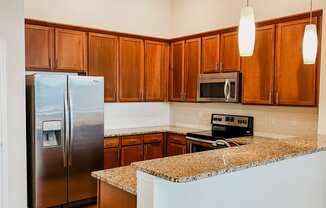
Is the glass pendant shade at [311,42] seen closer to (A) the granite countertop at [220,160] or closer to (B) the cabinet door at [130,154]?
(A) the granite countertop at [220,160]

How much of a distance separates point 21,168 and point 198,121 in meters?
2.84

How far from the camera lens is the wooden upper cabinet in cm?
451

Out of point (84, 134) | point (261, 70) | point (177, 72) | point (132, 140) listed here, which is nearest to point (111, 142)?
point (132, 140)

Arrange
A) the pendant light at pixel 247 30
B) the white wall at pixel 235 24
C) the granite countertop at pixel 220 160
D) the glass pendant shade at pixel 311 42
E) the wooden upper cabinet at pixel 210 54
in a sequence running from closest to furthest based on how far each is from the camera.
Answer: the granite countertop at pixel 220 160 < the pendant light at pixel 247 30 < the glass pendant shade at pixel 311 42 < the white wall at pixel 235 24 < the wooden upper cabinet at pixel 210 54

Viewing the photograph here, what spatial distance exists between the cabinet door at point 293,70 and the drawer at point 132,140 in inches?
80.6

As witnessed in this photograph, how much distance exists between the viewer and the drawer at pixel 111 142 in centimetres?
432

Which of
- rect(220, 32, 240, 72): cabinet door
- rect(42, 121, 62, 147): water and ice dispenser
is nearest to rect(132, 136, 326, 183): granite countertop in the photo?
rect(220, 32, 240, 72): cabinet door

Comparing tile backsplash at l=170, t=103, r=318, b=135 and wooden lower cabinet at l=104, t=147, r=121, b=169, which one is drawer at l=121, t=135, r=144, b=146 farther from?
tile backsplash at l=170, t=103, r=318, b=135

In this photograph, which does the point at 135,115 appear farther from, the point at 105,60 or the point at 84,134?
the point at 84,134

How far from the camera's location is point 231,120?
454 cm

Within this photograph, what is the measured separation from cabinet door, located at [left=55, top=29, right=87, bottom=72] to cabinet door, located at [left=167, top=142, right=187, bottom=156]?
1.77m

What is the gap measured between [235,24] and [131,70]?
172cm

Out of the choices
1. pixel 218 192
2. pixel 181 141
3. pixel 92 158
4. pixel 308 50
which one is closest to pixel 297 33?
pixel 308 50

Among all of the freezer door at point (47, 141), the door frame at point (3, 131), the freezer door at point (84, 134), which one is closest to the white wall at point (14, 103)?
the door frame at point (3, 131)
